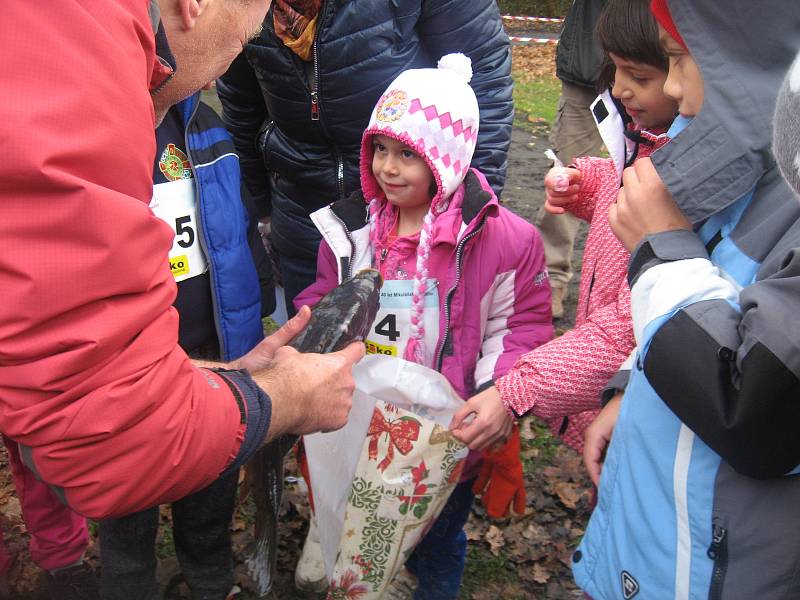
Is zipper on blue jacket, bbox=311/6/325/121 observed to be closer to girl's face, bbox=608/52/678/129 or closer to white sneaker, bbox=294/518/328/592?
girl's face, bbox=608/52/678/129

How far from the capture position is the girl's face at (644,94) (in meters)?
2.10

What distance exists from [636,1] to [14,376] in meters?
1.99

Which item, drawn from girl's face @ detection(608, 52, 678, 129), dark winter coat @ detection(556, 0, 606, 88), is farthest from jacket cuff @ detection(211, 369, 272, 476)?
dark winter coat @ detection(556, 0, 606, 88)

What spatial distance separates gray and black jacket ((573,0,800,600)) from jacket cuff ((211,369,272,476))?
35.1 inches

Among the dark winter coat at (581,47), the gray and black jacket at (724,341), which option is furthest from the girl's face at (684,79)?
the dark winter coat at (581,47)

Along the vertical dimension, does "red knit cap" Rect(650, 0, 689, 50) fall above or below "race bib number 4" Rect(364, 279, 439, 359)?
above

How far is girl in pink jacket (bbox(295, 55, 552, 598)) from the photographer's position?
2375 mm

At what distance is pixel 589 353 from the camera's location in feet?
6.66

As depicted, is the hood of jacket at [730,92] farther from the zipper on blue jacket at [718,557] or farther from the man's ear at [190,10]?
the man's ear at [190,10]

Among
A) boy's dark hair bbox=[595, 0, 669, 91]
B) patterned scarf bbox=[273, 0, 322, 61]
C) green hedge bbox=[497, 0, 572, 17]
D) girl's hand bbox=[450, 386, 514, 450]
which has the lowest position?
green hedge bbox=[497, 0, 572, 17]

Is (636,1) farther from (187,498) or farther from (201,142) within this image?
(187,498)

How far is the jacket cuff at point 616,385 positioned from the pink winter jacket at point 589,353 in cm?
9

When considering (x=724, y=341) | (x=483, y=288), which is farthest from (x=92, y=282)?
(x=483, y=288)

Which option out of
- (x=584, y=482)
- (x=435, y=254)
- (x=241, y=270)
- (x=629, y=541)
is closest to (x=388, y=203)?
(x=435, y=254)
